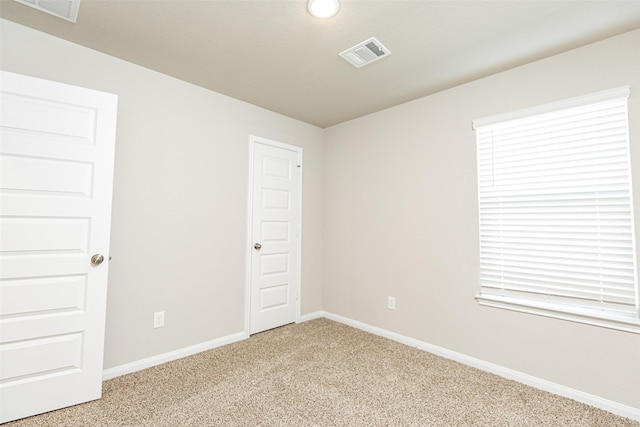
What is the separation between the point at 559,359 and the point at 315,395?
1806mm

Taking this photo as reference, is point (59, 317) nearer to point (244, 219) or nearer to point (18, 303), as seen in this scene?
point (18, 303)

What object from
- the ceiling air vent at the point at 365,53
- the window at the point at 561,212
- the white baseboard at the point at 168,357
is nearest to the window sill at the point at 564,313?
the window at the point at 561,212

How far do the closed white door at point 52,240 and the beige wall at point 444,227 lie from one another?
98.1 inches

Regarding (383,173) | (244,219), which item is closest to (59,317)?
(244,219)

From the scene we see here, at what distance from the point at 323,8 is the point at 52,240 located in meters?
2.26

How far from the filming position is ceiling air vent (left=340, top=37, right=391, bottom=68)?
6.96 ft

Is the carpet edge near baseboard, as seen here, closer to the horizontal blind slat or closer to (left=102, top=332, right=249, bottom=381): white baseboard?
(left=102, top=332, right=249, bottom=381): white baseboard

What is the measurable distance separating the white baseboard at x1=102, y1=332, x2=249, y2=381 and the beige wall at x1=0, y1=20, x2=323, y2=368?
0.14 feet

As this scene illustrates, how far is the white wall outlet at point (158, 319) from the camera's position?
2.52 m

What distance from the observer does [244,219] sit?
3.17 m

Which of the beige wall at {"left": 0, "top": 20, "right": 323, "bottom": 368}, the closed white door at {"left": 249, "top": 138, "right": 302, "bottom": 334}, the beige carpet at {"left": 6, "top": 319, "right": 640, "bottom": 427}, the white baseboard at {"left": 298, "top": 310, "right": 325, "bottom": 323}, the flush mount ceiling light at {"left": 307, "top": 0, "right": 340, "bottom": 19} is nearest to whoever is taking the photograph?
the flush mount ceiling light at {"left": 307, "top": 0, "right": 340, "bottom": 19}

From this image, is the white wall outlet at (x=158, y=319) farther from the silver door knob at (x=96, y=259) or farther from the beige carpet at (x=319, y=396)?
the silver door knob at (x=96, y=259)

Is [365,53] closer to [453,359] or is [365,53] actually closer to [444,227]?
[444,227]

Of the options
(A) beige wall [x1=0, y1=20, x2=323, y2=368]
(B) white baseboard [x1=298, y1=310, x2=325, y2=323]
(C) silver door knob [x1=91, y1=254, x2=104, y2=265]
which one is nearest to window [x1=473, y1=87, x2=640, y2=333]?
(B) white baseboard [x1=298, y1=310, x2=325, y2=323]
